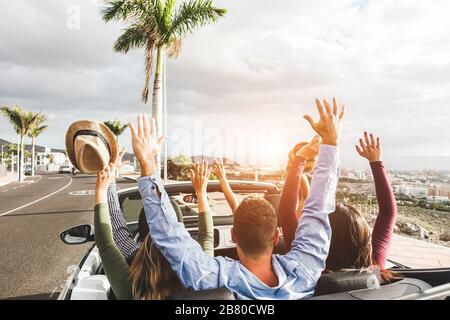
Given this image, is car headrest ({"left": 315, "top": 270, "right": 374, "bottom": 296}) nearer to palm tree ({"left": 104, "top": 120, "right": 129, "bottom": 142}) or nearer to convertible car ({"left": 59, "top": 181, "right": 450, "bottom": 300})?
convertible car ({"left": 59, "top": 181, "right": 450, "bottom": 300})

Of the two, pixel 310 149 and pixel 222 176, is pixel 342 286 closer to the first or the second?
pixel 310 149

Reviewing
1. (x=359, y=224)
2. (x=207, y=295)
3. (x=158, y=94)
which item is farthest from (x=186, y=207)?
(x=158, y=94)

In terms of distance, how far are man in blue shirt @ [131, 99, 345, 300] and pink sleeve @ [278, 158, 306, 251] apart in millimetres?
290

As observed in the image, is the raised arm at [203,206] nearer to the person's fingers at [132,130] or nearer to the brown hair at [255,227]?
the brown hair at [255,227]

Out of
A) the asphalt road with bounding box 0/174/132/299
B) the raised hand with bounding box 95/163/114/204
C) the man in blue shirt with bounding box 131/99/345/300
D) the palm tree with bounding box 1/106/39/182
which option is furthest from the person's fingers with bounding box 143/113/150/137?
the palm tree with bounding box 1/106/39/182

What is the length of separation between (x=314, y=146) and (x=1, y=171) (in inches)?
2136

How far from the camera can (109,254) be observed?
158cm

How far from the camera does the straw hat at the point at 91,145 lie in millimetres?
1974

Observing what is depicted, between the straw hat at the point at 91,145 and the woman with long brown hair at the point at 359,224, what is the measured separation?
100 cm

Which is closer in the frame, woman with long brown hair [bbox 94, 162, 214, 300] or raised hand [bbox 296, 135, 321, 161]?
woman with long brown hair [bbox 94, 162, 214, 300]

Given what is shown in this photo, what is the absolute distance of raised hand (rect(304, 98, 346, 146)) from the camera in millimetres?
1649

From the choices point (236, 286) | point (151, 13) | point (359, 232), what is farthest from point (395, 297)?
point (151, 13)

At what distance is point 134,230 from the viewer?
3.71 metres
